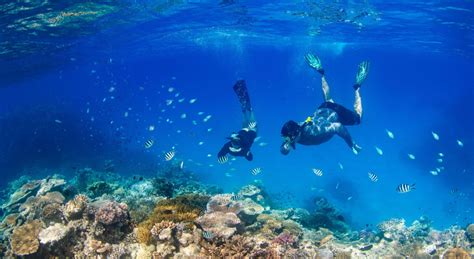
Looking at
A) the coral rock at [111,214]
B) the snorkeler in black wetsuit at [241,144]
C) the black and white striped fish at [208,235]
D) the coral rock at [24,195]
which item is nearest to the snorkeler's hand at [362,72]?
the snorkeler in black wetsuit at [241,144]

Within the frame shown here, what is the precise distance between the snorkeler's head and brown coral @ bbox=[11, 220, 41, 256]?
749cm

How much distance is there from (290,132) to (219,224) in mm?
5917

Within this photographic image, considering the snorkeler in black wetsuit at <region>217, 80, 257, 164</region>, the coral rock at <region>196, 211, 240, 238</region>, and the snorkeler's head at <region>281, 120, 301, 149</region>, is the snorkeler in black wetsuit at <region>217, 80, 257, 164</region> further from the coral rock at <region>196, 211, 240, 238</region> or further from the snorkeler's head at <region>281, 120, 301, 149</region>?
the coral rock at <region>196, 211, 240, 238</region>

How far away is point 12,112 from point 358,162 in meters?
56.6

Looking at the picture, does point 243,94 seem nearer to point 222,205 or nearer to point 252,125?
point 252,125

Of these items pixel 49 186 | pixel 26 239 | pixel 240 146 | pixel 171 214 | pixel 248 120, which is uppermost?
pixel 171 214

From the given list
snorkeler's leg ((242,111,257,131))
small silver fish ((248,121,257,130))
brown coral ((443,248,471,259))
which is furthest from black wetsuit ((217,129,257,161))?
brown coral ((443,248,471,259))

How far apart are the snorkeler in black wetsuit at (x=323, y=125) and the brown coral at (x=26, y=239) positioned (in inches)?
294

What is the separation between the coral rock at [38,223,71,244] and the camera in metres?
7.06

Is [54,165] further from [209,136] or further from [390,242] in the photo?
[209,136]

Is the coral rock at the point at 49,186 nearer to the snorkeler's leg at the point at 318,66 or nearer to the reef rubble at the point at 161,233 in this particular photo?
the reef rubble at the point at 161,233

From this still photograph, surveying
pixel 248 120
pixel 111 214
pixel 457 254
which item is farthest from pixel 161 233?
pixel 248 120

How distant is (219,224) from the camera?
6.90 metres

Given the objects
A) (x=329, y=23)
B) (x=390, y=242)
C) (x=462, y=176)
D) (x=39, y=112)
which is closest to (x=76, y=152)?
(x=39, y=112)
